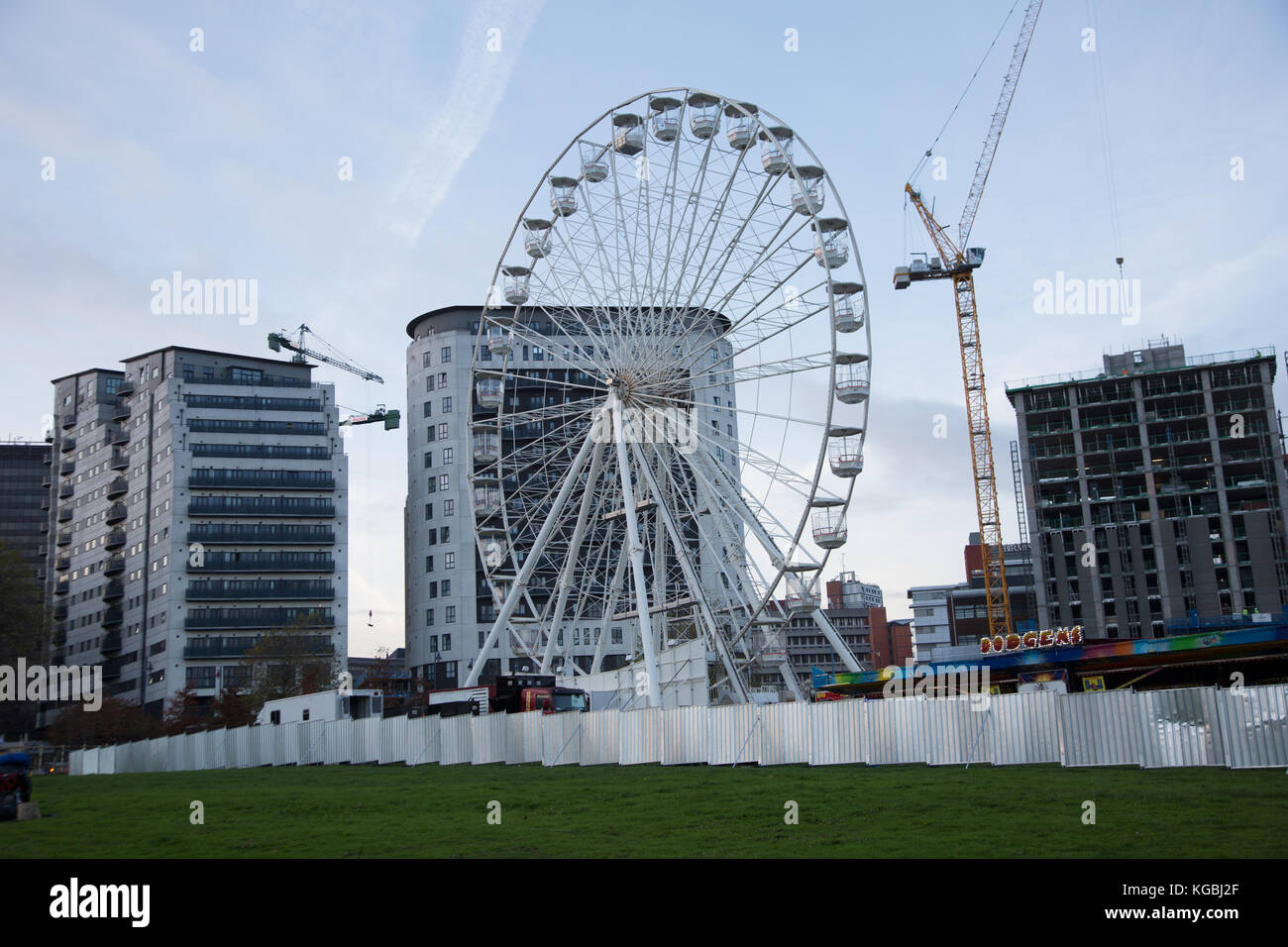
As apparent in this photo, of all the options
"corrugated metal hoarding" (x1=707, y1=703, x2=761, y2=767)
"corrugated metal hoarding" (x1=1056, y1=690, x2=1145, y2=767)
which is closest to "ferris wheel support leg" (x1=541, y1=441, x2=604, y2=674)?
"corrugated metal hoarding" (x1=707, y1=703, x2=761, y2=767)

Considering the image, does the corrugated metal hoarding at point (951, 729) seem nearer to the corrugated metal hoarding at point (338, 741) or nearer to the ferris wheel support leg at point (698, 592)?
the ferris wheel support leg at point (698, 592)

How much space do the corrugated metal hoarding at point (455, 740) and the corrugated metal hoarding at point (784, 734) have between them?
50.4ft

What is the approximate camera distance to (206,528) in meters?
133

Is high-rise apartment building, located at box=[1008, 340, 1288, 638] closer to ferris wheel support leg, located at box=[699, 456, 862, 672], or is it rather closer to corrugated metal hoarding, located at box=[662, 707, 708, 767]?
ferris wheel support leg, located at box=[699, 456, 862, 672]

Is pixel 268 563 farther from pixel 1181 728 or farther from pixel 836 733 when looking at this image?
pixel 1181 728

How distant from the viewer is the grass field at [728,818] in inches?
800

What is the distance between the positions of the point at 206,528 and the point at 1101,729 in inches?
4630

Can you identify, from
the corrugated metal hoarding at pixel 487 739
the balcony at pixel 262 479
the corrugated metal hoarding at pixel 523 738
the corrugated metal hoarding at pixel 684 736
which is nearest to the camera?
the corrugated metal hoarding at pixel 684 736

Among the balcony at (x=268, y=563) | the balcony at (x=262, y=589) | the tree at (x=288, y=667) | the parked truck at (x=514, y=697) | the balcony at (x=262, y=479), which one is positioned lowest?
the parked truck at (x=514, y=697)

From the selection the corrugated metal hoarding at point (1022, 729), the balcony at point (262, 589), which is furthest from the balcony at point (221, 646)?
the corrugated metal hoarding at point (1022, 729)

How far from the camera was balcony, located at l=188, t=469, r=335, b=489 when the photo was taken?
5285 inches

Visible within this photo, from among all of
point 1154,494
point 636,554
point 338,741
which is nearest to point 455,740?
point 338,741

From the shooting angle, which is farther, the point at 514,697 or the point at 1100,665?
the point at 1100,665

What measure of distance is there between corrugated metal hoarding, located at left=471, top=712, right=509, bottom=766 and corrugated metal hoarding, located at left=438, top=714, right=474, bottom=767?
0.38m
